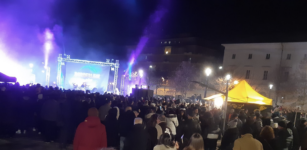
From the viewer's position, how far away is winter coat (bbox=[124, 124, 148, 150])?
494 centimetres

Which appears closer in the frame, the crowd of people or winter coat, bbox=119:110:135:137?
the crowd of people

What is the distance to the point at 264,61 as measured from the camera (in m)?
36.7

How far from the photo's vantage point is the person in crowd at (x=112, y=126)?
666cm

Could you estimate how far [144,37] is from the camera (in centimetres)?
6278

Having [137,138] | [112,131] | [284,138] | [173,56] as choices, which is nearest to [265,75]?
[173,56]

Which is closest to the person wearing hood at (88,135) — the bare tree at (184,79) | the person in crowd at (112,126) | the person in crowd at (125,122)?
the person in crowd at (125,122)

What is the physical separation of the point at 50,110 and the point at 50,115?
0.17 metres

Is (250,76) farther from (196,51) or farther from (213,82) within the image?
(196,51)

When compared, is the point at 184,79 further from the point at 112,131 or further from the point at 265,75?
the point at 112,131

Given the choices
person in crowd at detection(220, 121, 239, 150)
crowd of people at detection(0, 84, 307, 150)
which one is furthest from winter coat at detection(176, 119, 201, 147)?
person in crowd at detection(220, 121, 239, 150)

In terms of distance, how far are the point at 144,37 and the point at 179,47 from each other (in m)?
14.4

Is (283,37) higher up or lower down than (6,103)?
→ higher up

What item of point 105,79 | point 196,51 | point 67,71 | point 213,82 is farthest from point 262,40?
point 67,71

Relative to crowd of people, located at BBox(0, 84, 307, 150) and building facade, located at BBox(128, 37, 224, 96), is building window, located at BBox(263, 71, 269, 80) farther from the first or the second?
crowd of people, located at BBox(0, 84, 307, 150)
